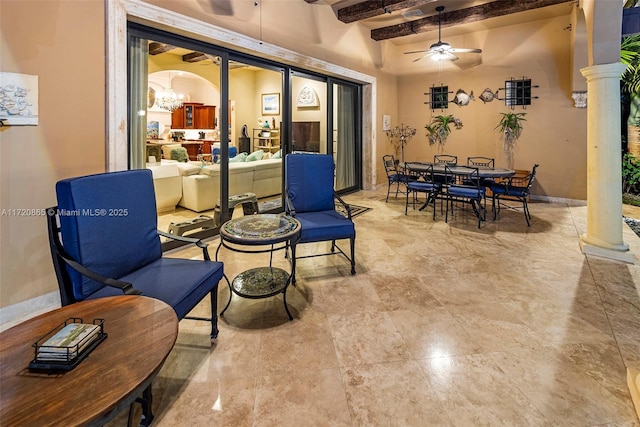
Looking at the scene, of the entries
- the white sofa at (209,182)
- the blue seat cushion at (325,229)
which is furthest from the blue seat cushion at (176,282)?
the white sofa at (209,182)

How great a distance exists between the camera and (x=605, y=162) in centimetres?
359

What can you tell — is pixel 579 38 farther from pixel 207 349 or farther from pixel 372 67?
pixel 207 349

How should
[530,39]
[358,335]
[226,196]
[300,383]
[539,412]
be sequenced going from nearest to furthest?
[539,412]
[300,383]
[358,335]
[226,196]
[530,39]

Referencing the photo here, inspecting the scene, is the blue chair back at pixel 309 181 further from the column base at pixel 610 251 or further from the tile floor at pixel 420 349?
the column base at pixel 610 251

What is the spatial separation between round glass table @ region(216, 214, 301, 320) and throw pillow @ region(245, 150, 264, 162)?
2.45 metres

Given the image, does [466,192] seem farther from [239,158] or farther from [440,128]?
[440,128]

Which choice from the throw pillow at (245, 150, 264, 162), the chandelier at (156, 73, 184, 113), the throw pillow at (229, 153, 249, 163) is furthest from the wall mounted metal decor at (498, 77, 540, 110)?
the chandelier at (156, 73, 184, 113)

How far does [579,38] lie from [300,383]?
6754mm

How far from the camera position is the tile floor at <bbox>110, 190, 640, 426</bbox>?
164cm

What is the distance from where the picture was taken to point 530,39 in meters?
6.57

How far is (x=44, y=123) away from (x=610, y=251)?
528 cm

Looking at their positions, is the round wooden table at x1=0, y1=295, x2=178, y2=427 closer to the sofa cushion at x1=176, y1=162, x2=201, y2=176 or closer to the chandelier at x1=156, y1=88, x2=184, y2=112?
the sofa cushion at x1=176, y1=162, x2=201, y2=176

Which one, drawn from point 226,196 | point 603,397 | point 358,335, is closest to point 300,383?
point 358,335

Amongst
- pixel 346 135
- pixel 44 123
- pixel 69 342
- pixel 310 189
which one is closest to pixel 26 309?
pixel 44 123
